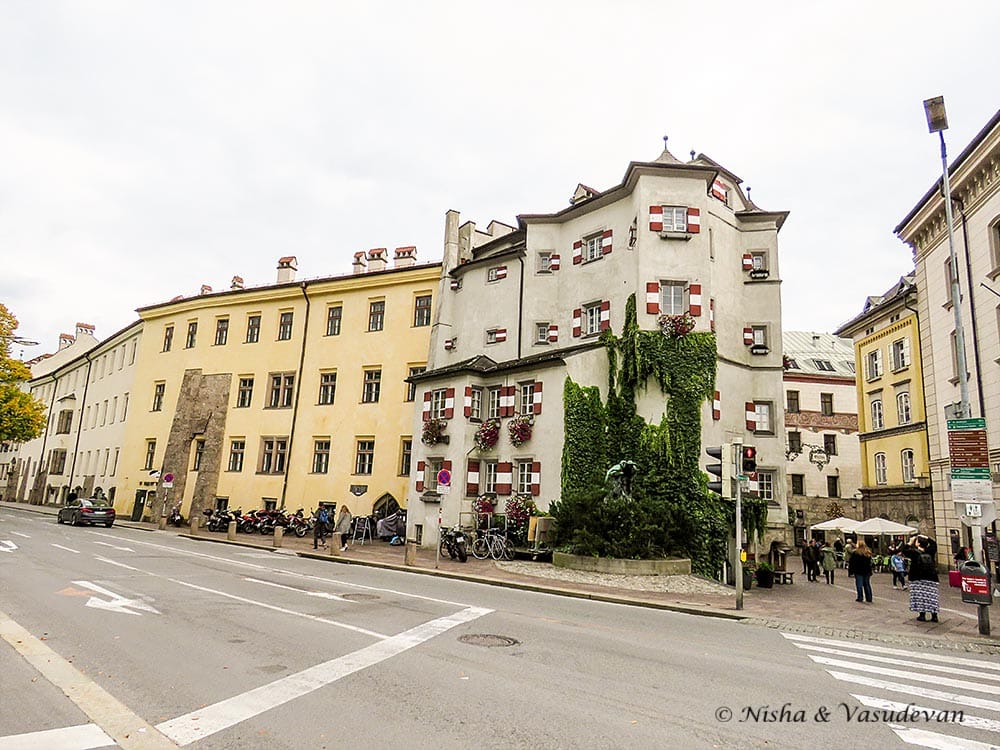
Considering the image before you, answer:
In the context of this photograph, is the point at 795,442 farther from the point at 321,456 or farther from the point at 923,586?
the point at 923,586

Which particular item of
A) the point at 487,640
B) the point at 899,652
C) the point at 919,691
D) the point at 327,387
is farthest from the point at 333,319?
the point at 919,691

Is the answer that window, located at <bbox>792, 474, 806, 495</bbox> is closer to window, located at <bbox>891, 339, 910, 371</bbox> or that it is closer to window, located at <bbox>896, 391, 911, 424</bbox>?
window, located at <bbox>896, 391, 911, 424</bbox>

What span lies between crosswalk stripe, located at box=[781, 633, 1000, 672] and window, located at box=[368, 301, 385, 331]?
27.6 m

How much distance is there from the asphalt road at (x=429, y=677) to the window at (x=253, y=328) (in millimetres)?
27618

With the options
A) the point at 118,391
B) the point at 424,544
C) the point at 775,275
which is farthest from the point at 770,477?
the point at 118,391

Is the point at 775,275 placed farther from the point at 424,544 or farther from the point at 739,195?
the point at 424,544

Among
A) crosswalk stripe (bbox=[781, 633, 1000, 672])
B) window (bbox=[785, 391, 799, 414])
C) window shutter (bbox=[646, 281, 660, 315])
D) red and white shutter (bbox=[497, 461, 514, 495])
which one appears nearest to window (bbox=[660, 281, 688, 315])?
window shutter (bbox=[646, 281, 660, 315])

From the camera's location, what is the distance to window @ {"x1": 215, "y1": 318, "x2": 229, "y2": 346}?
133 feet

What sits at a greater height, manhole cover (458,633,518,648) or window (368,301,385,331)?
window (368,301,385,331)

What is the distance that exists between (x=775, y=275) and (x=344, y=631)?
78.9ft

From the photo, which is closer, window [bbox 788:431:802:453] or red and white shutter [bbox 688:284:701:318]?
red and white shutter [bbox 688:284:701:318]

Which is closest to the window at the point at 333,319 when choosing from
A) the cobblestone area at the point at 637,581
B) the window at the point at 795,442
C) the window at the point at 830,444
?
the cobblestone area at the point at 637,581

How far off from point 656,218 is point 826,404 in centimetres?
3385

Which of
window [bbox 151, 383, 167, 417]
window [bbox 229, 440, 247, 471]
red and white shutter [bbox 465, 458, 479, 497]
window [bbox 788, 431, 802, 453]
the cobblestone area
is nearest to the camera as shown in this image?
the cobblestone area
